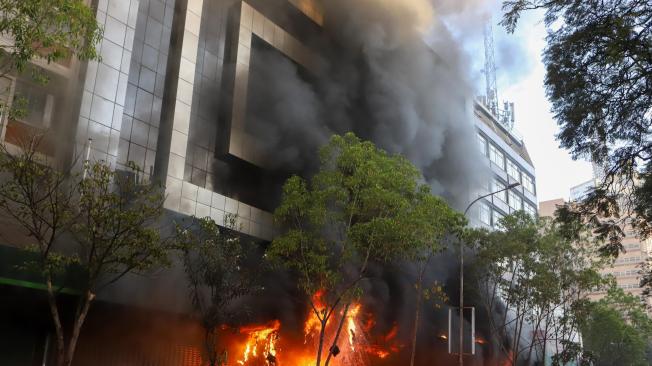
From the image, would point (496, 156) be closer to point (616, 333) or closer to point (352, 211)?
point (616, 333)

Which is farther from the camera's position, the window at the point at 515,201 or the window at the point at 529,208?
the window at the point at 529,208

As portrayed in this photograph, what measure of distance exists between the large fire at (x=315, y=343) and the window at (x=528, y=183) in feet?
103

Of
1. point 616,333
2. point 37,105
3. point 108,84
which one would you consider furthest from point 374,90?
point 616,333

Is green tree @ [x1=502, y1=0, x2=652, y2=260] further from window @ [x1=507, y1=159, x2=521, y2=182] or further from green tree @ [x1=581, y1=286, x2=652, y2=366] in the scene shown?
window @ [x1=507, y1=159, x2=521, y2=182]

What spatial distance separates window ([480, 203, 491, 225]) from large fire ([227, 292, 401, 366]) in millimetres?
17962

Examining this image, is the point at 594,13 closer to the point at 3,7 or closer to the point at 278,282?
the point at 3,7

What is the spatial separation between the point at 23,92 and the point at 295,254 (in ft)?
36.0

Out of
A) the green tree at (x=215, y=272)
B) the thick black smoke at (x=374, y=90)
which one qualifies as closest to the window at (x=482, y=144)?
the thick black smoke at (x=374, y=90)

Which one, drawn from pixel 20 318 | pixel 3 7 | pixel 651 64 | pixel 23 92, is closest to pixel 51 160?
pixel 23 92

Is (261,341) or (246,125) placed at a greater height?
(246,125)

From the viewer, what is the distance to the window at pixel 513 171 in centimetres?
5559

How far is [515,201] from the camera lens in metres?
55.9

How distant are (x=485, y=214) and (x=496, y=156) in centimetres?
638

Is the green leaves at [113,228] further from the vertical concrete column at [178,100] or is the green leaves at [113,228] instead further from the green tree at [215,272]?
the vertical concrete column at [178,100]
